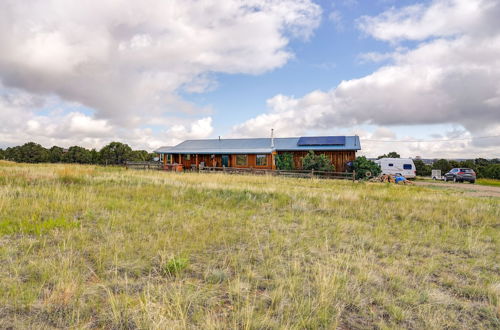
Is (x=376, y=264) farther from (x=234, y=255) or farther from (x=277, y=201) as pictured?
(x=277, y=201)

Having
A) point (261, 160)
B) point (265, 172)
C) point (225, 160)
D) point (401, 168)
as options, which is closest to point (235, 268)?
point (265, 172)

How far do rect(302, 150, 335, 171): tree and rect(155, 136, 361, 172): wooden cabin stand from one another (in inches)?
66.6

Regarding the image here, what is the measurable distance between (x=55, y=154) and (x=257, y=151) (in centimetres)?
7046

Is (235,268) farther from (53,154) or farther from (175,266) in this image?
(53,154)

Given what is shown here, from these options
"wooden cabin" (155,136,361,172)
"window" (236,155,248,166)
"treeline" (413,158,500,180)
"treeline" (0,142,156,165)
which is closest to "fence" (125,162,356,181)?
"wooden cabin" (155,136,361,172)

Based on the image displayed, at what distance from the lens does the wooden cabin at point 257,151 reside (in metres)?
29.1

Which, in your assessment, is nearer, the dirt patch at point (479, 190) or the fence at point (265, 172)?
the dirt patch at point (479, 190)

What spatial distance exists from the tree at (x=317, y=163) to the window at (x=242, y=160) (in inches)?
296

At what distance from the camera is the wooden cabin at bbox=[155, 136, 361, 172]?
2912 centimetres

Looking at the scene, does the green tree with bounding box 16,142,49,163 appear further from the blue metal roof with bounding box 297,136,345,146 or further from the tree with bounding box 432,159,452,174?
the tree with bounding box 432,159,452,174

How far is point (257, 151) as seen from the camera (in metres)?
30.3

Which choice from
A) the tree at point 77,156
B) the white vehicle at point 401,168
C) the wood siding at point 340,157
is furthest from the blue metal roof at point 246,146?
the tree at point 77,156

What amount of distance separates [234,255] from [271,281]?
3.79 feet

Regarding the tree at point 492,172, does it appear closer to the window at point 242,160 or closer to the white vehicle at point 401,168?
the white vehicle at point 401,168
